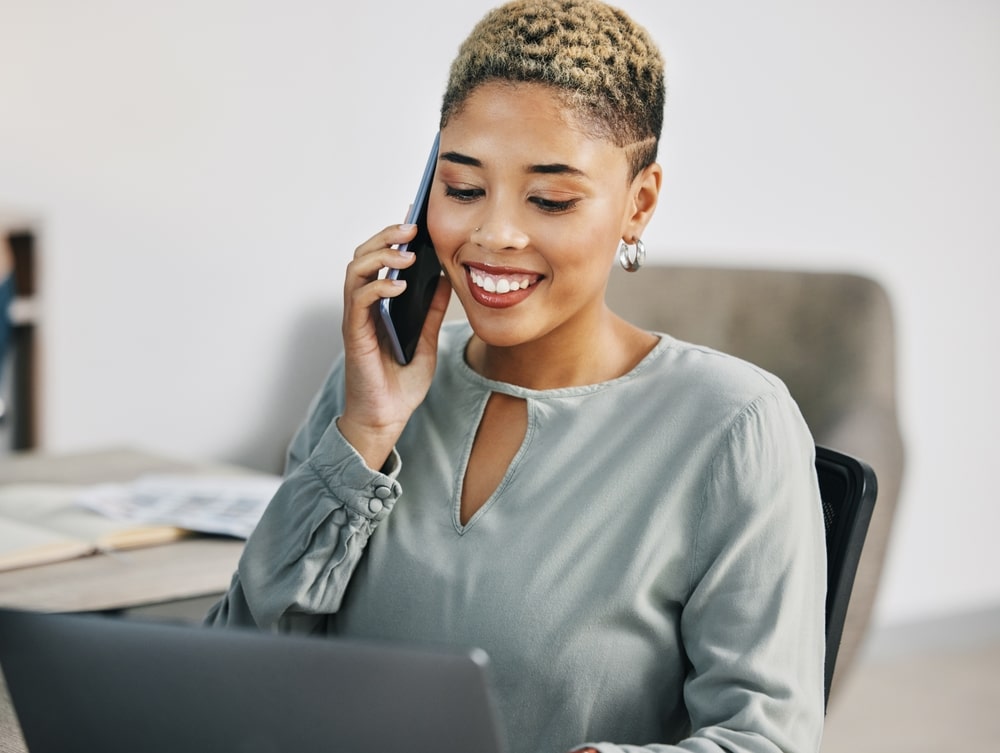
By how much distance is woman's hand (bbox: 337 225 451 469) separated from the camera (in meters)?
1.04

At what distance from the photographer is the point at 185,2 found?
81.7 inches

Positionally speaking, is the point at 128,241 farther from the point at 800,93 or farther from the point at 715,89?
the point at 800,93

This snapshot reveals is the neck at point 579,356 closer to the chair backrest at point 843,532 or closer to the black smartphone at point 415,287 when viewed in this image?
the black smartphone at point 415,287

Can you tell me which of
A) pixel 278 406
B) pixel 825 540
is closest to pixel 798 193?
pixel 278 406

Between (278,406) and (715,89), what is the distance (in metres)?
1.17

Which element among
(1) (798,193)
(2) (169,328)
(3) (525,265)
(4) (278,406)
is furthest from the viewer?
(1) (798,193)

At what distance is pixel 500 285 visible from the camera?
3.23ft

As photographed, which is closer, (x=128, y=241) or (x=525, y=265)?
(x=525, y=265)

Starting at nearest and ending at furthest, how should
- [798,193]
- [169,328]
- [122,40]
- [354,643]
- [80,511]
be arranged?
[354,643]
[80,511]
[122,40]
[169,328]
[798,193]

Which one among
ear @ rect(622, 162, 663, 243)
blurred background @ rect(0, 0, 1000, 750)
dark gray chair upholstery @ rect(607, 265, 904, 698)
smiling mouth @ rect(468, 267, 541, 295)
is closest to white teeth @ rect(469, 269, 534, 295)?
smiling mouth @ rect(468, 267, 541, 295)

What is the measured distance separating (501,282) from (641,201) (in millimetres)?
150

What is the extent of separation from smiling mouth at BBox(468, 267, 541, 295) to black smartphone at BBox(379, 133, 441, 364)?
9 centimetres

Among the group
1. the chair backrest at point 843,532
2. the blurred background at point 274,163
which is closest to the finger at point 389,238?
the chair backrest at point 843,532

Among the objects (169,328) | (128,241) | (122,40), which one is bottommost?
(169,328)
